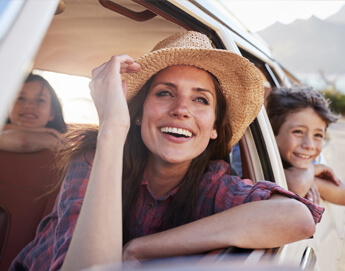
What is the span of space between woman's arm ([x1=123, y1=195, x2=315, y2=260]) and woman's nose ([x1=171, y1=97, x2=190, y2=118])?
499mm

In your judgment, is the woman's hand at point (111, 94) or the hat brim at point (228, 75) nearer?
the woman's hand at point (111, 94)

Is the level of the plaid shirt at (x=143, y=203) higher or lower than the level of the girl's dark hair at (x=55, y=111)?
lower

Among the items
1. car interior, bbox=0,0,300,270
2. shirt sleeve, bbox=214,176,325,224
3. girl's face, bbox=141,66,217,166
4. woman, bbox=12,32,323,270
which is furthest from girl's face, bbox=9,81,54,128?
shirt sleeve, bbox=214,176,325,224

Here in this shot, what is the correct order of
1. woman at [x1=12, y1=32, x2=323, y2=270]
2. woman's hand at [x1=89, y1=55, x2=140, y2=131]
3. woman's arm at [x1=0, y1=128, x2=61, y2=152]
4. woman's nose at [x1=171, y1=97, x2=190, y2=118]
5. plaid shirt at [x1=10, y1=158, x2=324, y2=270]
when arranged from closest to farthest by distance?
woman at [x1=12, y1=32, x2=323, y2=270]
woman's hand at [x1=89, y1=55, x2=140, y2=131]
plaid shirt at [x1=10, y1=158, x2=324, y2=270]
woman's nose at [x1=171, y1=97, x2=190, y2=118]
woman's arm at [x1=0, y1=128, x2=61, y2=152]

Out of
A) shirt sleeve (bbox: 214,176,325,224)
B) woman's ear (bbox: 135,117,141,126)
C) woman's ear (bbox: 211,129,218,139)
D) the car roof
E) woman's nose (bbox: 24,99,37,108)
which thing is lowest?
shirt sleeve (bbox: 214,176,325,224)

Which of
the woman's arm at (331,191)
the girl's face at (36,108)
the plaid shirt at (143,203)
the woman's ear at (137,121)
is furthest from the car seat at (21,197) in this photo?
the woman's arm at (331,191)

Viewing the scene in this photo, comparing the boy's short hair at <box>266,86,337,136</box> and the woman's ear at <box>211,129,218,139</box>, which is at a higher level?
the boy's short hair at <box>266,86,337,136</box>

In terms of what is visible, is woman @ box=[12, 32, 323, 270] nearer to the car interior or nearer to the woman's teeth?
the woman's teeth

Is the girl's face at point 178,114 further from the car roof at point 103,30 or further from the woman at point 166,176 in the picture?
the car roof at point 103,30

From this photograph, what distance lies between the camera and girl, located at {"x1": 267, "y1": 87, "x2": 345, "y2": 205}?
2.45 meters

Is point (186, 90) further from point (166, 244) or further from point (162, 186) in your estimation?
point (166, 244)

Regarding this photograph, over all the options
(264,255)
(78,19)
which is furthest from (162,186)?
(78,19)

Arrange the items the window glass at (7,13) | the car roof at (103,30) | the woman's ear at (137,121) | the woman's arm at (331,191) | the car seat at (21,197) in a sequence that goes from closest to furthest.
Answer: the window glass at (7,13), the car roof at (103,30), the woman's ear at (137,121), the car seat at (21,197), the woman's arm at (331,191)

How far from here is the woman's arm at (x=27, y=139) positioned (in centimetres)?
228
